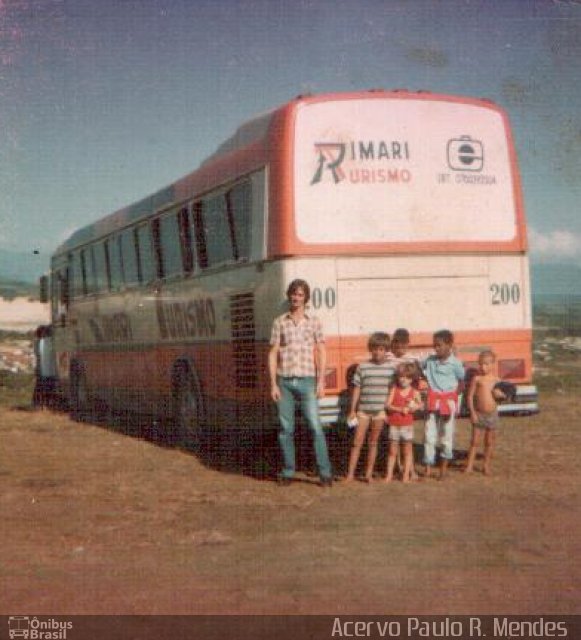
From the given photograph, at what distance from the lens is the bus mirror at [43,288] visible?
18844mm

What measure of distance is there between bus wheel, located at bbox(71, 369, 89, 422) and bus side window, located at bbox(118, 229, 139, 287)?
329cm

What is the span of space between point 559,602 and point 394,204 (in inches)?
184

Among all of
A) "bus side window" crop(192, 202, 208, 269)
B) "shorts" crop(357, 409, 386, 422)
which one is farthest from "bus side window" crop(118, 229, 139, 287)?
"shorts" crop(357, 409, 386, 422)

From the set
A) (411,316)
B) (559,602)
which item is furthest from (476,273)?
(559,602)

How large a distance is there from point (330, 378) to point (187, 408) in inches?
122

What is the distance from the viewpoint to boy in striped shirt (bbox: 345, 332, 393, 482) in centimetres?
891

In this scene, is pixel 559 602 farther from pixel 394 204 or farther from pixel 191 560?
pixel 394 204

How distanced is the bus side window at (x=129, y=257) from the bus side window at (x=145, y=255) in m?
0.17

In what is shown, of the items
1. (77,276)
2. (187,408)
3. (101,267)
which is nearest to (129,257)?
(101,267)

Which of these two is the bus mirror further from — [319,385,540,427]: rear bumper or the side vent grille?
[319,385,540,427]: rear bumper
